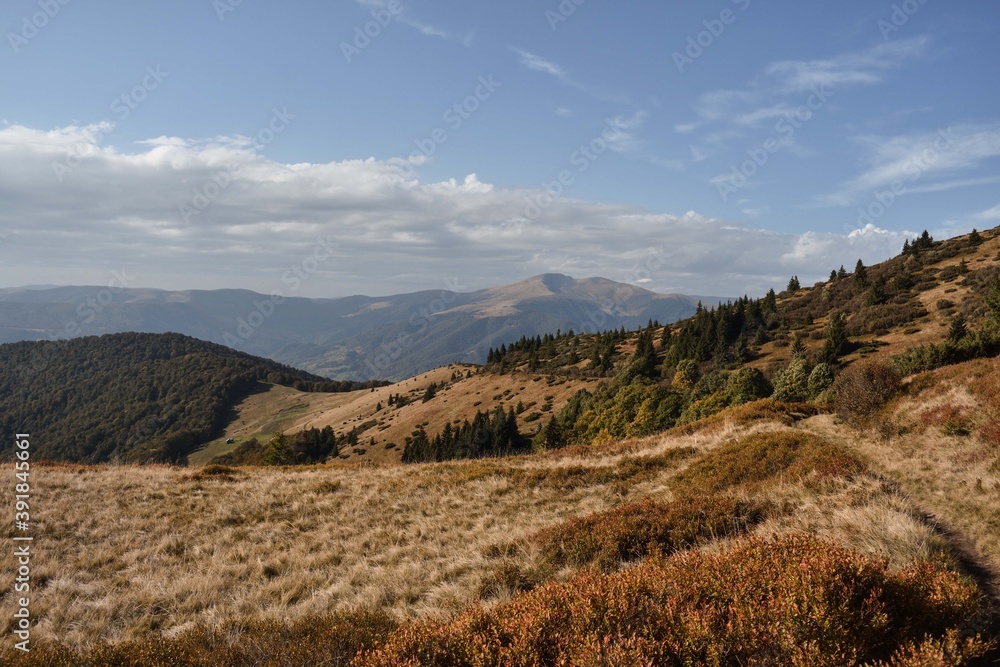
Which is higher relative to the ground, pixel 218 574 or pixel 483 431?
pixel 218 574

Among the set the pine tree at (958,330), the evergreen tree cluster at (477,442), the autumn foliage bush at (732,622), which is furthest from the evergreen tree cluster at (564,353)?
the autumn foliage bush at (732,622)

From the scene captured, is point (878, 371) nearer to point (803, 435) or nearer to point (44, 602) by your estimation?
point (803, 435)

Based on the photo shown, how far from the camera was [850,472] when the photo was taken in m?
10.7

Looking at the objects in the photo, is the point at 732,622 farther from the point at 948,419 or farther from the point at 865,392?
the point at 865,392

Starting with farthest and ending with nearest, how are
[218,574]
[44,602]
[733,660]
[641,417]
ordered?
1. [641,417]
2. [218,574]
3. [44,602]
4. [733,660]

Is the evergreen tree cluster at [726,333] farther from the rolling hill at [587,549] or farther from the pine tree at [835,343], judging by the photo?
the rolling hill at [587,549]

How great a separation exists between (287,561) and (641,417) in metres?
45.5

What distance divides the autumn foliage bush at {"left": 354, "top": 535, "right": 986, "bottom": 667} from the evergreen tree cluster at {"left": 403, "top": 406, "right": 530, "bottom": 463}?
56456mm

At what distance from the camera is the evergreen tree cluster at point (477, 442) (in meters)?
66.7

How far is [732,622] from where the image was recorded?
173 inches

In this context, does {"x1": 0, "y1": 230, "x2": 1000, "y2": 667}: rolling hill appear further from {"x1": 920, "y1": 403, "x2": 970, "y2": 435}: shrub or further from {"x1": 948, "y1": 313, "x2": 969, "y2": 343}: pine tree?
{"x1": 948, "y1": 313, "x2": 969, "y2": 343}: pine tree

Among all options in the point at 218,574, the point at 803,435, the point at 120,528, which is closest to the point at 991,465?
the point at 803,435

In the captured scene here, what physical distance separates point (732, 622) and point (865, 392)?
20.6m

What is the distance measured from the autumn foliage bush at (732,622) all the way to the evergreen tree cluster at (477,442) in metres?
56.5
